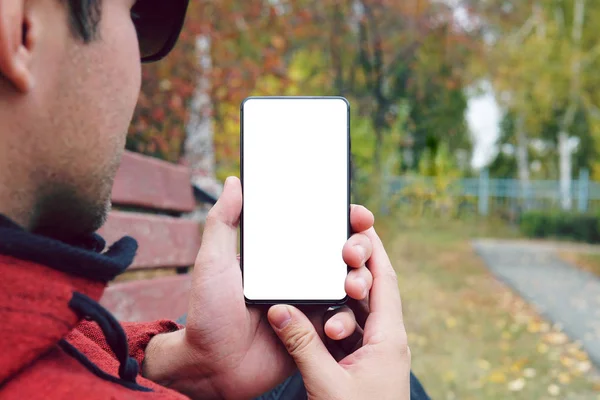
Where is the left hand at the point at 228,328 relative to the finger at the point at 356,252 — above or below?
below

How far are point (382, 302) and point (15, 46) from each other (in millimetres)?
729

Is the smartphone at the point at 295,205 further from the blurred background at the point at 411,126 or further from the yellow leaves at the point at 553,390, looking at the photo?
the yellow leaves at the point at 553,390

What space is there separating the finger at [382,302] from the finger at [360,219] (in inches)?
1.9

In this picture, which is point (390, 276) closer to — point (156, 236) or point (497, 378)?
point (156, 236)

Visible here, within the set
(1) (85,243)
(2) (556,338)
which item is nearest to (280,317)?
(1) (85,243)

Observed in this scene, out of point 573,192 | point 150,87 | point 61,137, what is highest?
point 150,87

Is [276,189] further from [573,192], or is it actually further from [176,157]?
[573,192]

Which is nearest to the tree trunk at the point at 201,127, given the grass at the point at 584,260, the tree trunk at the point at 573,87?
the grass at the point at 584,260

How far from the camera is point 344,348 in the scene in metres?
1.25

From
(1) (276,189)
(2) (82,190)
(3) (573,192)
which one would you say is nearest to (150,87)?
(1) (276,189)

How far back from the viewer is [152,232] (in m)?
2.14

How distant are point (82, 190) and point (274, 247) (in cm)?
51

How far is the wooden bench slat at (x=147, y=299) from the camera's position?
72.2 inches

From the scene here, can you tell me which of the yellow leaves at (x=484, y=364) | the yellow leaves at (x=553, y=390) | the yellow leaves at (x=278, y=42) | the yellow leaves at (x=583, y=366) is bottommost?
the yellow leaves at (x=583, y=366)
